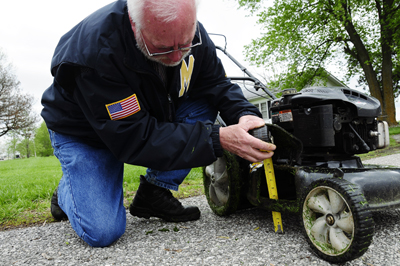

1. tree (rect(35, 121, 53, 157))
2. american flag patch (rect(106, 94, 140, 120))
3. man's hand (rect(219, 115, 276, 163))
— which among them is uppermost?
american flag patch (rect(106, 94, 140, 120))

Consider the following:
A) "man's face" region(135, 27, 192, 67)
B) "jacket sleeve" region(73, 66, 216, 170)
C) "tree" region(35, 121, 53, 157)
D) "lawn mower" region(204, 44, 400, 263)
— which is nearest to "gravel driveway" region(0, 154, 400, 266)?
"lawn mower" region(204, 44, 400, 263)

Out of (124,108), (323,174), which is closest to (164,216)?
(124,108)

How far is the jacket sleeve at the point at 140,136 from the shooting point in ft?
5.50

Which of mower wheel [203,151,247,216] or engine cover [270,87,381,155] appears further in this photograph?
mower wheel [203,151,247,216]

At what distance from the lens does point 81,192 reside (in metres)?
2.00

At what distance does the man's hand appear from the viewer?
5.38 ft

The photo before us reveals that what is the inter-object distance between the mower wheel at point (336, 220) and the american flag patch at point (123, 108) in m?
1.05

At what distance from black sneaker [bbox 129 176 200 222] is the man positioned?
24 cm

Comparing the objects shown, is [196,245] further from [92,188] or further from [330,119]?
[330,119]

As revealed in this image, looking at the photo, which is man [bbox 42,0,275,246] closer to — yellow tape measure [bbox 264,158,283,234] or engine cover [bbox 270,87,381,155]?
yellow tape measure [bbox 264,158,283,234]

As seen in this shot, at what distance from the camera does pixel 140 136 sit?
1.68 meters

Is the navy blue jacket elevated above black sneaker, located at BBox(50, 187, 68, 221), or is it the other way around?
the navy blue jacket

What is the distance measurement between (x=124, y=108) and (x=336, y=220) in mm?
1235

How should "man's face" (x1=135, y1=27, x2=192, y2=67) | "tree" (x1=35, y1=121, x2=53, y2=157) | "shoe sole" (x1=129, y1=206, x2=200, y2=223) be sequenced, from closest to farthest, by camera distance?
1. "man's face" (x1=135, y1=27, x2=192, y2=67)
2. "shoe sole" (x1=129, y1=206, x2=200, y2=223)
3. "tree" (x1=35, y1=121, x2=53, y2=157)
